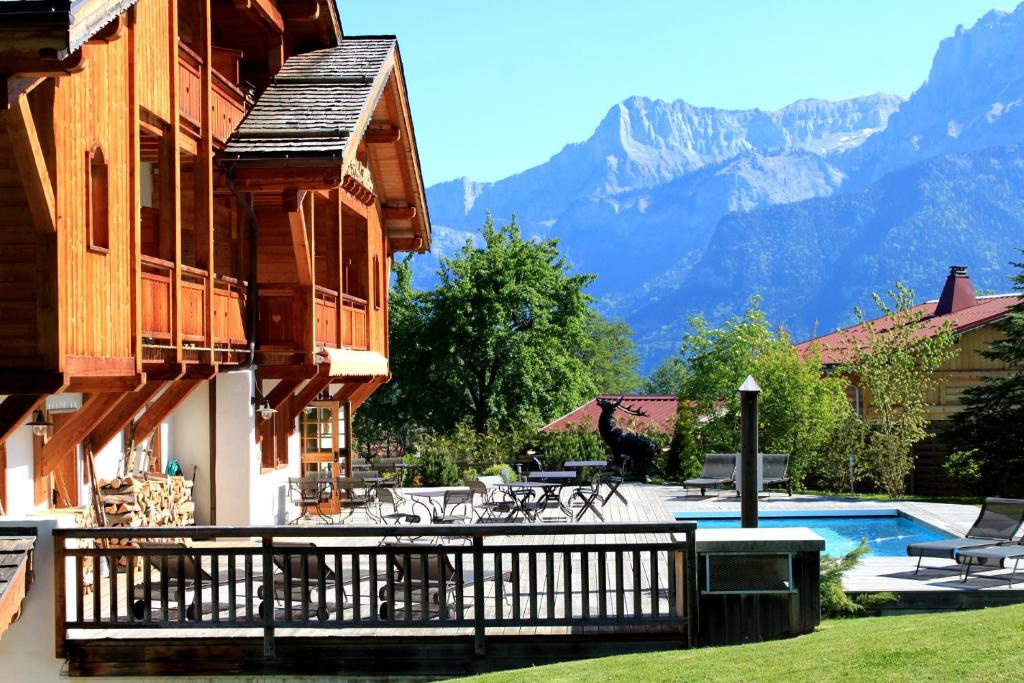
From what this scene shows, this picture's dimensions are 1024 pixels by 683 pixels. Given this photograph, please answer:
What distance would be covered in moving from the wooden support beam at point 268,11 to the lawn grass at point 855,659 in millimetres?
10221

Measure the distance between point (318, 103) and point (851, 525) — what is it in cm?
1167

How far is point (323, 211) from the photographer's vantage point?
63.8 feet

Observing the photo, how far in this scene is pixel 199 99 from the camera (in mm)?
14438

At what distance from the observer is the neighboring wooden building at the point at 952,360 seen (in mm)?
29953

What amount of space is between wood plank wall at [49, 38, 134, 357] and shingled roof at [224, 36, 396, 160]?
340 cm

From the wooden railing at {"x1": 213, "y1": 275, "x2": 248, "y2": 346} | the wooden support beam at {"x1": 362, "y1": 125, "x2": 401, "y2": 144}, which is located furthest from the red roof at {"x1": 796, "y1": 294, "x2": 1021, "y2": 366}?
the wooden railing at {"x1": 213, "y1": 275, "x2": 248, "y2": 346}

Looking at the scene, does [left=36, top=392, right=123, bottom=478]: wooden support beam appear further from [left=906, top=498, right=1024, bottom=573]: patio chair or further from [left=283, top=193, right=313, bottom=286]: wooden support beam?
[left=906, top=498, right=1024, bottom=573]: patio chair

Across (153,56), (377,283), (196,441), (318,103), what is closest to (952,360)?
(377,283)

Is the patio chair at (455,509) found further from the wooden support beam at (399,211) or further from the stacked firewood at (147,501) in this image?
the wooden support beam at (399,211)

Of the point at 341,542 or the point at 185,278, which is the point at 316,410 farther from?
the point at 185,278

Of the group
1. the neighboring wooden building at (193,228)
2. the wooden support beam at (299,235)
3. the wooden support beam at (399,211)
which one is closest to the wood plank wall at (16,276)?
the neighboring wooden building at (193,228)

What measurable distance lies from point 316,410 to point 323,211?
397 centimetres

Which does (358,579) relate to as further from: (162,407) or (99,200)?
(162,407)

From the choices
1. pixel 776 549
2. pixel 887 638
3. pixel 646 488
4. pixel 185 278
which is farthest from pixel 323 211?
pixel 887 638
